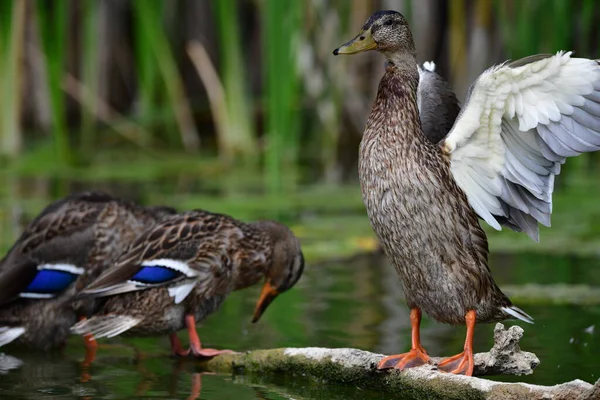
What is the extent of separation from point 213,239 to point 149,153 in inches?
307

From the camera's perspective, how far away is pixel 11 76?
12.9 metres

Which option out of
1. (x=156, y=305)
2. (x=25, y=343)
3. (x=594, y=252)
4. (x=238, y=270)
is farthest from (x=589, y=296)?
(x=25, y=343)

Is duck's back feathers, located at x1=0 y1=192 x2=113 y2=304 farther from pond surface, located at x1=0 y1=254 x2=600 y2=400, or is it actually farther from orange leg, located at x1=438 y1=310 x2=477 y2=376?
orange leg, located at x1=438 y1=310 x2=477 y2=376

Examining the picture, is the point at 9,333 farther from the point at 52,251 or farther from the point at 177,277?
the point at 177,277

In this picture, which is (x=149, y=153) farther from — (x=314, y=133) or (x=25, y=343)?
(x=25, y=343)

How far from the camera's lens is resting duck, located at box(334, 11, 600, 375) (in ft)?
17.3

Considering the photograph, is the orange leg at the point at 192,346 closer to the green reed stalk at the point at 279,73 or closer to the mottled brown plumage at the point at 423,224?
the mottled brown plumage at the point at 423,224

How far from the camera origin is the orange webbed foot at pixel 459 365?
5.22 meters

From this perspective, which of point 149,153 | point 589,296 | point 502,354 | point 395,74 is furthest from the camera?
point 149,153

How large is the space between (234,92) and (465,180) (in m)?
8.06

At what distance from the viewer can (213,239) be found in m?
6.60

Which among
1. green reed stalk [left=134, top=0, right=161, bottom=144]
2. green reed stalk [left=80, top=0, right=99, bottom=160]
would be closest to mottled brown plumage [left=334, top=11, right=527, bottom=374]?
green reed stalk [left=80, top=0, right=99, bottom=160]

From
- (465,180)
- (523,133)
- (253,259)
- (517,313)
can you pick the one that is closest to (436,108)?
(465,180)

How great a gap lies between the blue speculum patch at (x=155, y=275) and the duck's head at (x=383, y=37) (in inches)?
59.1
